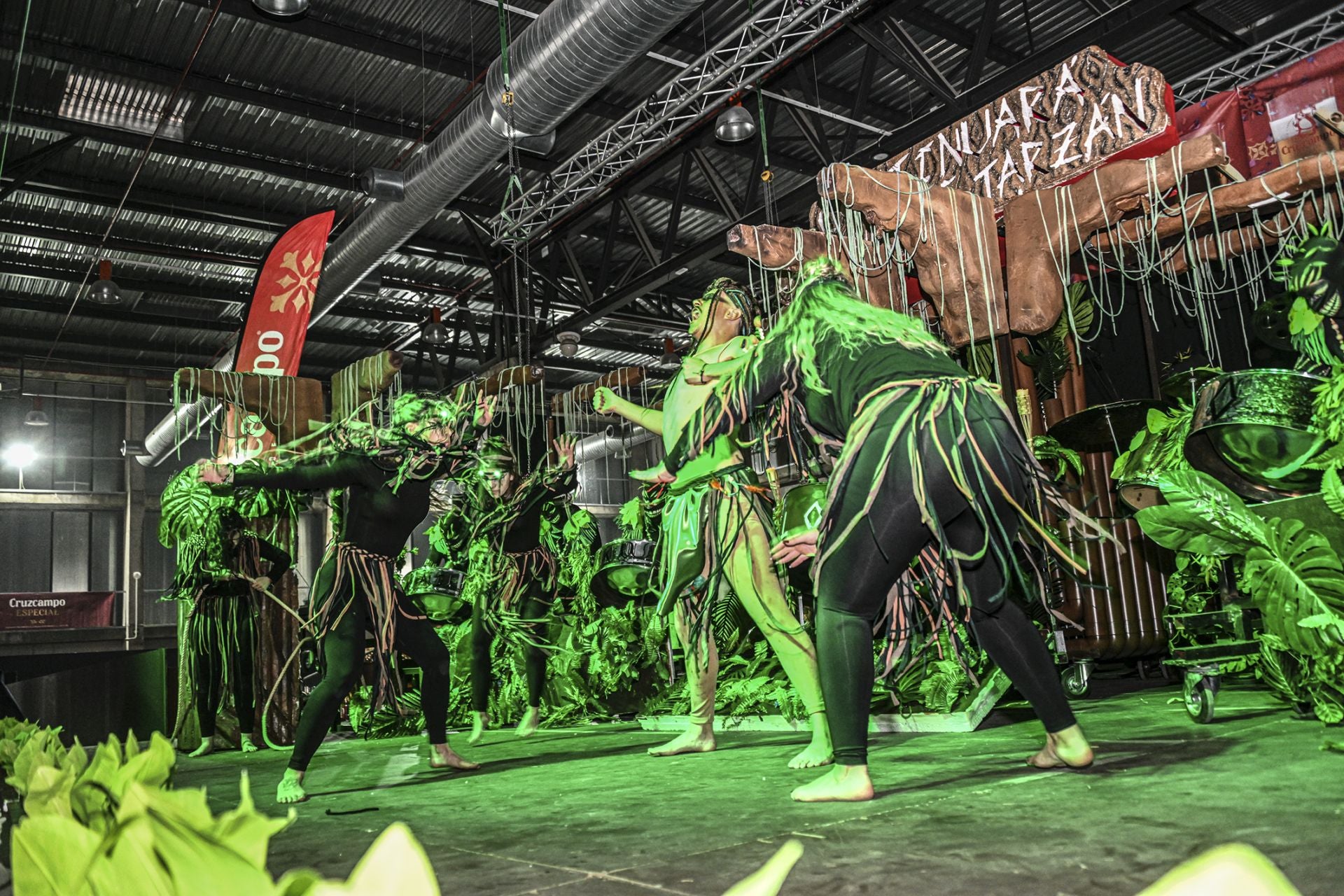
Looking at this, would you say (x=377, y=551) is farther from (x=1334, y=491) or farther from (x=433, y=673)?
(x=1334, y=491)

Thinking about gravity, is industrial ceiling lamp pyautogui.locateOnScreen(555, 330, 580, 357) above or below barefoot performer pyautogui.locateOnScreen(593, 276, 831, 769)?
above

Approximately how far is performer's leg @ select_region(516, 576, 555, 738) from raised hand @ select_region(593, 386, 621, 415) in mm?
2305

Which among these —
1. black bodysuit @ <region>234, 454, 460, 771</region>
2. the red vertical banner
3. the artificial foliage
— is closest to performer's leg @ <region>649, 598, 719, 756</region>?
black bodysuit @ <region>234, 454, 460, 771</region>

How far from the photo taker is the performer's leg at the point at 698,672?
367 centimetres

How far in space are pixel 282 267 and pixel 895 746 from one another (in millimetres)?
6324

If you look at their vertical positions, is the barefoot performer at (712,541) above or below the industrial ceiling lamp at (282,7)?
below

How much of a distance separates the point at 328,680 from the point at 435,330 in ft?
34.5

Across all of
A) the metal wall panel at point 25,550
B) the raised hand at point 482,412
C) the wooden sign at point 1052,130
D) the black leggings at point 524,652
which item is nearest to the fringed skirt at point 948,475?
the raised hand at point 482,412

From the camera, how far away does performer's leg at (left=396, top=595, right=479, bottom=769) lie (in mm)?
3662

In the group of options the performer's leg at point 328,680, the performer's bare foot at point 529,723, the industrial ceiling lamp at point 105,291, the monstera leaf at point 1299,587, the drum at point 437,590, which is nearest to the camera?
the monstera leaf at point 1299,587

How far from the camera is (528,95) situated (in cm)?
686

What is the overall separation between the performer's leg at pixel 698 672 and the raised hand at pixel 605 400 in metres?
0.77

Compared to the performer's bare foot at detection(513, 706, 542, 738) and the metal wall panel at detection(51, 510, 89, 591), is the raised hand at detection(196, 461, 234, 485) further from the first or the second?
the metal wall panel at detection(51, 510, 89, 591)

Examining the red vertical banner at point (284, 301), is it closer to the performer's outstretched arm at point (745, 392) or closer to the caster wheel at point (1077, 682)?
the performer's outstretched arm at point (745, 392)
